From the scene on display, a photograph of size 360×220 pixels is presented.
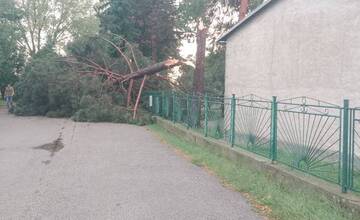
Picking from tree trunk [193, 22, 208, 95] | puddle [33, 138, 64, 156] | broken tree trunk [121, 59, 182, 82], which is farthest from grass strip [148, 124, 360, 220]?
broken tree trunk [121, 59, 182, 82]

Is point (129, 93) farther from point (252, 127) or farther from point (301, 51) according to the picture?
point (252, 127)

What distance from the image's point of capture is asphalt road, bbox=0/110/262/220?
6.38 meters

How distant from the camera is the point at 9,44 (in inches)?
1497

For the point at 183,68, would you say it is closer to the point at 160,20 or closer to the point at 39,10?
the point at 160,20

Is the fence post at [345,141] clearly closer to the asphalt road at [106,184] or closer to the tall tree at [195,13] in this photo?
the asphalt road at [106,184]

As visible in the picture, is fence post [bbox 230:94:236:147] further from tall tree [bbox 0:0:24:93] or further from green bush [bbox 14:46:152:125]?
tall tree [bbox 0:0:24:93]

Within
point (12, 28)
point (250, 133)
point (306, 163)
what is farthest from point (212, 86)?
point (12, 28)

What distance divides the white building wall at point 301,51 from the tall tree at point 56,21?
38613mm

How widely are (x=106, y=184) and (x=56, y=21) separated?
1970 inches

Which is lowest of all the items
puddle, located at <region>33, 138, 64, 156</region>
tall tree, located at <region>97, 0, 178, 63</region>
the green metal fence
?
puddle, located at <region>33, 138, 64, 156</region>

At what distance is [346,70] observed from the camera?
11750 millimetres

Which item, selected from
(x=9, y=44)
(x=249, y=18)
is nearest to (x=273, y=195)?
(x=249, y=18)

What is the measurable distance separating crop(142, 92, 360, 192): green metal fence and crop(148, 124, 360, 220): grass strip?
1.34ft

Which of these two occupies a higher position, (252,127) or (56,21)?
(56,21)
